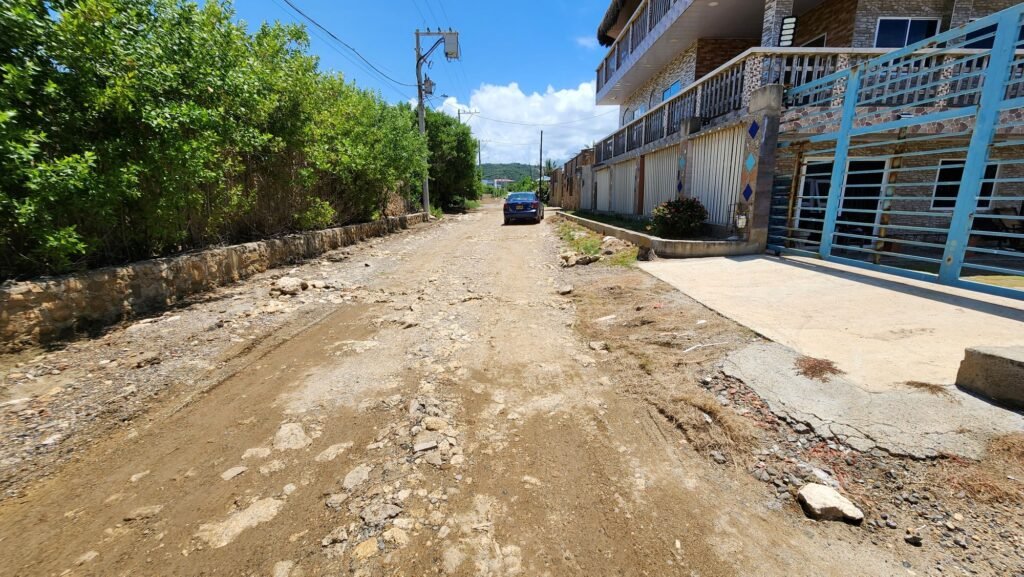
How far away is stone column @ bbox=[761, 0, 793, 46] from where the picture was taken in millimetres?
9234

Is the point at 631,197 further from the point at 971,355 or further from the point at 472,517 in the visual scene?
the point at 472,517

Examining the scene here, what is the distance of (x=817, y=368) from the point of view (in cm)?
304

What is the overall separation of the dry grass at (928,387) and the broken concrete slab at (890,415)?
0.02m

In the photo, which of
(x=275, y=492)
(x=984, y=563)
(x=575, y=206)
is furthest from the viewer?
(x=575, y=206)

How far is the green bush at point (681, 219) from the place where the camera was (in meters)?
8.82

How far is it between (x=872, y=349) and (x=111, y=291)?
7.75 meters

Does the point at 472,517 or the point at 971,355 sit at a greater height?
the point at 971,355

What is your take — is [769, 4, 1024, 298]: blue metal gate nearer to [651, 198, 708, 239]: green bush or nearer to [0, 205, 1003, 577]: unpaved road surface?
[651, 198, 708, 239]: green bush

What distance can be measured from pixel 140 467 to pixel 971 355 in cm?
522

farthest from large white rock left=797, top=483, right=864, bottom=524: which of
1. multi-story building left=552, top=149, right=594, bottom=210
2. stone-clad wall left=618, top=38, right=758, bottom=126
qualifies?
multi-story building left=552, top=149, right=594, bottom=210

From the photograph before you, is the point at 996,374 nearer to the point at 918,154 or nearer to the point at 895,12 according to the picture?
the point at 918,154

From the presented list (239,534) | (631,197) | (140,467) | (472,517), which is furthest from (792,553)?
(631,197)

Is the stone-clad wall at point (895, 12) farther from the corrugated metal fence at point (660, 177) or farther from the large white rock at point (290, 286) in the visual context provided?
the large white rock at point (290, 286)

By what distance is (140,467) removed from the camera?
96.8 inches
